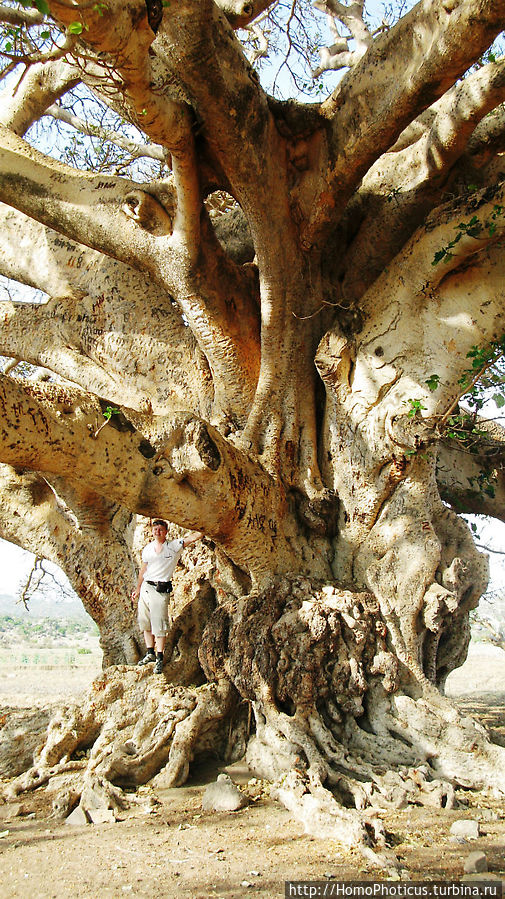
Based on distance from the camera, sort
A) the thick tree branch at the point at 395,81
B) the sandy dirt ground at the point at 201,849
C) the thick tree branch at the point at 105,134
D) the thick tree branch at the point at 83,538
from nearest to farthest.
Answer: the sandy dirt ground at the point at 201,849
the thick tree branch at the point at 395,81
the thick tree branch at the point at 83,538
the thick tree branch at the point at 105,134

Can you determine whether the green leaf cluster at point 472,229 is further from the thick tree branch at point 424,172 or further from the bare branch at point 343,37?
the bare branch at point 343,37

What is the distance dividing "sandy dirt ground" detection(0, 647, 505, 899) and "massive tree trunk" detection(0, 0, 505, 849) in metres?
0.17

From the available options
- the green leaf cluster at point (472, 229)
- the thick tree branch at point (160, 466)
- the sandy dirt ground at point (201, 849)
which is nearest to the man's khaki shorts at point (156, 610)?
Result: the thick tree branch at point (160, 466)

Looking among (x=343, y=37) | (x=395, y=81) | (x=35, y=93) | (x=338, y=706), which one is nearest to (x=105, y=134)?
(x=35, y=93)

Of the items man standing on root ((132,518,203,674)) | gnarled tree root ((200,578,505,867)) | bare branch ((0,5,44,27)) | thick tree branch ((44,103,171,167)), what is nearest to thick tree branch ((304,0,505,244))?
bare branch ((0,5,44,27))

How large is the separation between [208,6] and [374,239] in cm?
187

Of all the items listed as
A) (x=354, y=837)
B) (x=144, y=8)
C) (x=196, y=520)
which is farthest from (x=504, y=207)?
(x=354, y=837)

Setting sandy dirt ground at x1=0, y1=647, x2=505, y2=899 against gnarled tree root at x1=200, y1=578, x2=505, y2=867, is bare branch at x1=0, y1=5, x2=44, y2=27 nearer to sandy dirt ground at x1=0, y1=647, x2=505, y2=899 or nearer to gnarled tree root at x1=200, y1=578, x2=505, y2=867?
gnarled tree root at x1=200, y1=578, x2=505, y2=867

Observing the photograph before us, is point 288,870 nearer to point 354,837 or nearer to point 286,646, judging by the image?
point 354,837

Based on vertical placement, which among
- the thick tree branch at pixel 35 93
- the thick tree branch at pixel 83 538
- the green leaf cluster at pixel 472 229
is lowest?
the thick tree branch at pixel 83 538

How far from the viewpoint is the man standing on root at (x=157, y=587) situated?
4406 millimetres

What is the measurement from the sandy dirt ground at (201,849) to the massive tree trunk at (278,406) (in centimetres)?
17

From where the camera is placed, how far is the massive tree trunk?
11.9ft

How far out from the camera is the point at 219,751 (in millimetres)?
4242
